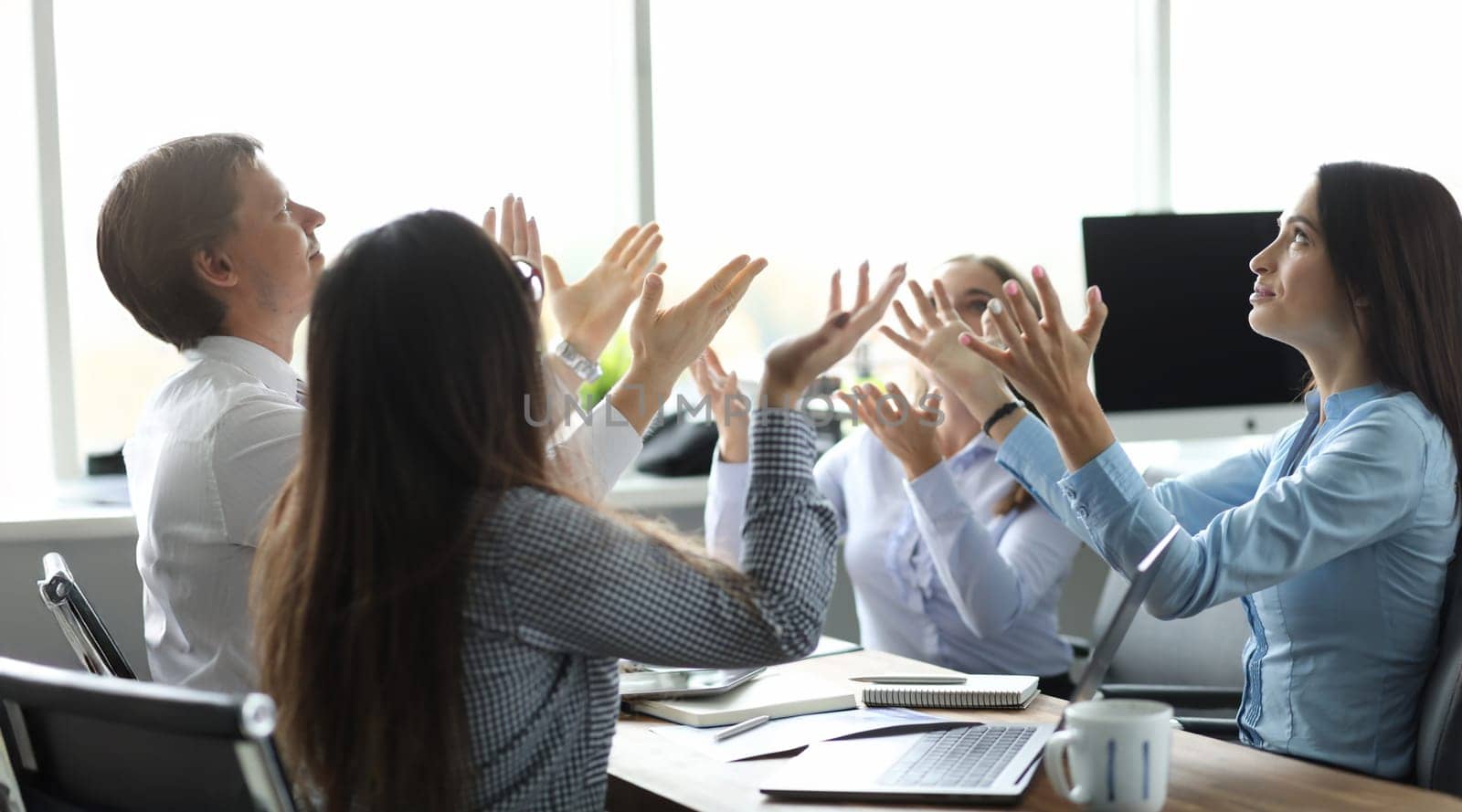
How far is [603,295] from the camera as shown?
75.4 inches

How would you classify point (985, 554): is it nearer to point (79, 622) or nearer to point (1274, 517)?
point (1274, 517)

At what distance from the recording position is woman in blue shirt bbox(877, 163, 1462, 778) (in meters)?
1.63

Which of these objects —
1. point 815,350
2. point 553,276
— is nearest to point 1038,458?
point 815,350

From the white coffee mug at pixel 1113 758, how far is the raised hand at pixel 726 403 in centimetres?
105

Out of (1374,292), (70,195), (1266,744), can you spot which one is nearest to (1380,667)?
(1266,744)

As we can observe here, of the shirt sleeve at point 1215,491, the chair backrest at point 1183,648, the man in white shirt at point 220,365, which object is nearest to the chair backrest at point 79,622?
the man in white shirt at point 220,365

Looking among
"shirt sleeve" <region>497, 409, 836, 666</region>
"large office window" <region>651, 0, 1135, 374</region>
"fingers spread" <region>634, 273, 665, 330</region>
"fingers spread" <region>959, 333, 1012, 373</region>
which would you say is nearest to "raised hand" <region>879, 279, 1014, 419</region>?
"fingers spread" <region>959, 333, 1012, 373</region>

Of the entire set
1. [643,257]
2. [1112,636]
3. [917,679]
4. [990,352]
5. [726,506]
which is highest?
[643,257]

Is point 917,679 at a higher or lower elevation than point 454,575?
lower

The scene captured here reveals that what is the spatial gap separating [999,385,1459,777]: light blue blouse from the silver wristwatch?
0.66 meters

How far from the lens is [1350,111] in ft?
13.7

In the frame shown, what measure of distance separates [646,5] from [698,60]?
0.21 meters

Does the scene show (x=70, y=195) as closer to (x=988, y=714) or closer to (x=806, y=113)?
(x=806, y=113)

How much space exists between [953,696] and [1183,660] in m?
1.05
